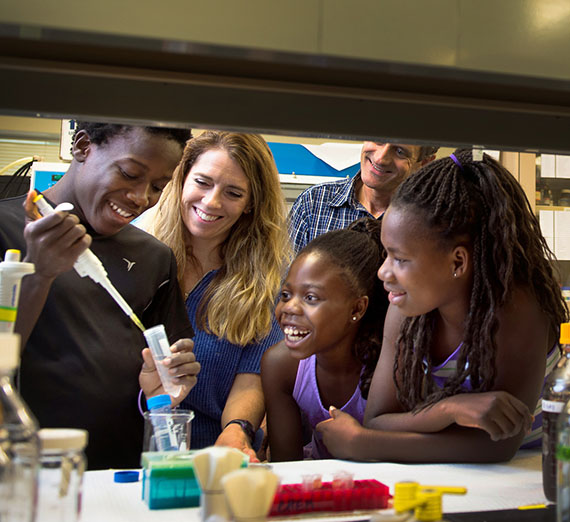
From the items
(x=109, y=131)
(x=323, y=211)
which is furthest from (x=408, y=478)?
(x=323, y=211)

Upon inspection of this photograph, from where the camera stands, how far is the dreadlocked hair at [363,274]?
1.80 m

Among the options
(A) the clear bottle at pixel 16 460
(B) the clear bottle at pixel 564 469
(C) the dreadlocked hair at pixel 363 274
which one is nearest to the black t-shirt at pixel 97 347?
(C) the dreadlocked hair at pixel 363 274

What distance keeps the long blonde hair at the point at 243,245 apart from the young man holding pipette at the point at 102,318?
36 centimetres

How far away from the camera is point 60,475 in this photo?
759 millimetres

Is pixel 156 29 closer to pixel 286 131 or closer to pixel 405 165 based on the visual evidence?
pixel 286 131

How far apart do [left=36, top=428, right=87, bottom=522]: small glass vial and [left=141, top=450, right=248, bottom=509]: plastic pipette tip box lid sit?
198 millimetres

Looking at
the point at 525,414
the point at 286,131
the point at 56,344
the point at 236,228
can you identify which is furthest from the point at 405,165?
the point at 286,131

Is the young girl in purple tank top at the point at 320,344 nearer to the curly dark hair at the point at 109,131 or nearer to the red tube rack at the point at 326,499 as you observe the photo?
→ the curly dark hair at the point at 109,131

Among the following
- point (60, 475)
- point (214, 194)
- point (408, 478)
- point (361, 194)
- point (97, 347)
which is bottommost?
point (408, 478)

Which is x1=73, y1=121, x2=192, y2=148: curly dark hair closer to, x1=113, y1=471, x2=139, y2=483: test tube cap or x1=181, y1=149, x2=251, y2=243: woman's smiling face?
x1=181, y1=149, x2=251, y2=243: woman's smiling face

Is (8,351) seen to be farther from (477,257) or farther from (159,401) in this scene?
(477,257)

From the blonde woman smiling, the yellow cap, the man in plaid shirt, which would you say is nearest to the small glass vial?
the yellow cap

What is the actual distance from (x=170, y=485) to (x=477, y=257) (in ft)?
2.68

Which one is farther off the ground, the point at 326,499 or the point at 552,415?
the point at 552,415
